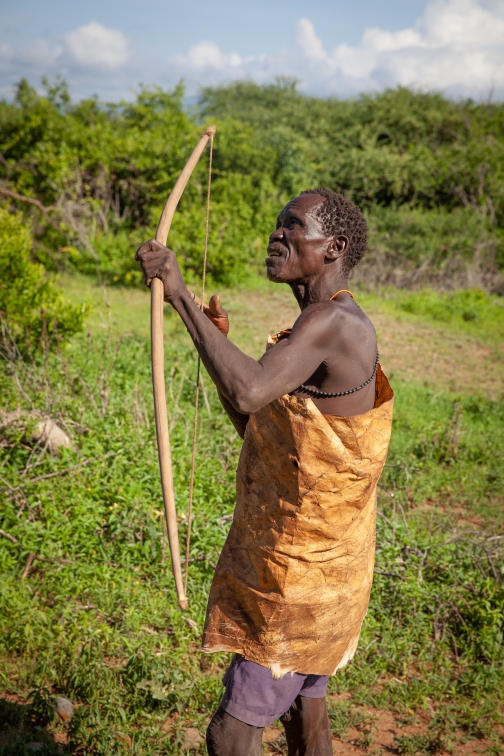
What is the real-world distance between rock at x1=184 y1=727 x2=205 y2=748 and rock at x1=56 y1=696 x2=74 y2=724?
18.3 inches

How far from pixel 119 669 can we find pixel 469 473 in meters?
3.17

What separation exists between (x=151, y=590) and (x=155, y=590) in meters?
0.02

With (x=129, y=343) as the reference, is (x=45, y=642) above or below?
below

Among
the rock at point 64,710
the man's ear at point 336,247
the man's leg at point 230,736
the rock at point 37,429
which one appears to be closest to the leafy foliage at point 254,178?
the rock at point 37,429

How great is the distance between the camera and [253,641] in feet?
6.64

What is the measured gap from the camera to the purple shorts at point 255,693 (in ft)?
6.41

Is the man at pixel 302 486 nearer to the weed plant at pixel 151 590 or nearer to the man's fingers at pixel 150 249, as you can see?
the man's fingers at pixel 150 249

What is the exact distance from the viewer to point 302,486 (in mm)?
1887

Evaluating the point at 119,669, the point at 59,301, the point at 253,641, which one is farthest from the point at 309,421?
the point at 59,301

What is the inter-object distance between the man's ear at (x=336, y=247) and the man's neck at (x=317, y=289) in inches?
2.9

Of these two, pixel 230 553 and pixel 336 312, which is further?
pixel 230 553

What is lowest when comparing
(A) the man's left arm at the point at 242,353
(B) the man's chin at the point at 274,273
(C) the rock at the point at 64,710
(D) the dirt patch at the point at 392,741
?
(D) the dirt patch at the point at 392,741

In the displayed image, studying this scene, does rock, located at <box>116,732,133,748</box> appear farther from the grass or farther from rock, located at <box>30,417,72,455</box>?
rock, located at <box>30,417,72,455</box>

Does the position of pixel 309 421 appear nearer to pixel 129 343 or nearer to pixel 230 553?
pixel 230 553
